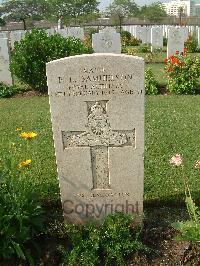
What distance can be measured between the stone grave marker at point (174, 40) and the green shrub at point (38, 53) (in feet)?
21.7

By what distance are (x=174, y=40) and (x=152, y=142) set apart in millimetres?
10406

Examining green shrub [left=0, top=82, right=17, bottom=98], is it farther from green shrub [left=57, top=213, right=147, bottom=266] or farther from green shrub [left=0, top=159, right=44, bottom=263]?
green shrub [left=57, top=213, right=147, bottom=266]

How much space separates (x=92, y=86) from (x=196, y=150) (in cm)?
288

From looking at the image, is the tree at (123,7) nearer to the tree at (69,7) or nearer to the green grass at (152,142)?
the tree at (69,7)

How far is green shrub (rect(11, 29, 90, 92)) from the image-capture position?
9.12 m

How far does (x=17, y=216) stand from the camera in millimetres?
2926

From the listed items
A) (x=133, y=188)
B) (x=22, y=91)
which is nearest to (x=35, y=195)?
(x=133, y=188)

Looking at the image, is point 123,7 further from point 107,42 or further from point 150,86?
point 150,86

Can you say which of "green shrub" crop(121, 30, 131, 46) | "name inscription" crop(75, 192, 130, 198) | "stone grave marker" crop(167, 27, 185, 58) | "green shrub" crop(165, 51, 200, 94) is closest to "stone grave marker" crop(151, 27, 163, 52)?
"green shrub" crop(121, 30, 131, 46)

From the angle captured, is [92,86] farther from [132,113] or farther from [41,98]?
[41,98]

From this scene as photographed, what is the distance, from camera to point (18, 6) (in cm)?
7581

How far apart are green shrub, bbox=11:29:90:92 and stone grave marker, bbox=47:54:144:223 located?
623cm

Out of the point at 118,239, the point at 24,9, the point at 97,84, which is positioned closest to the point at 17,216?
the point at 118,239

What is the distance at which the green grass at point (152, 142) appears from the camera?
426cm
